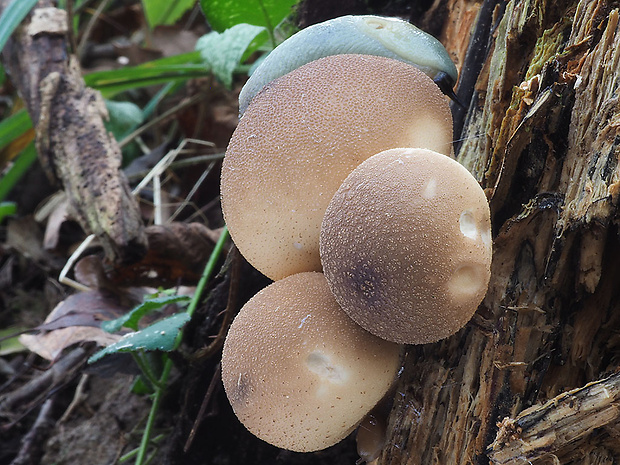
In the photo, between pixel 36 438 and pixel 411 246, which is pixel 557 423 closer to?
pixel 411 246

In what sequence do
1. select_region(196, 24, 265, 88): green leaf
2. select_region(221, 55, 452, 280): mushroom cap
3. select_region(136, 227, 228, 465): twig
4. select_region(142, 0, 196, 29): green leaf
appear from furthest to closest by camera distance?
select_region(142, 0, 196, 29): green leaf
select_region(196, 24, 265, 88): green leaf
select_region(136, 227, 228, 465): twig
select_region(221, 55, 452, 280): mushroom cap

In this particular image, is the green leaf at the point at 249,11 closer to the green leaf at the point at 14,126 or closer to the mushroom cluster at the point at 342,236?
the mushroom cluster at the point at 342,236

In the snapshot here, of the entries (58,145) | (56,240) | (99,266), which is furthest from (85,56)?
(99,266)

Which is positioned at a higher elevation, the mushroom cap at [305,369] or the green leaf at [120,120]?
the mushroom cap at [305,369]

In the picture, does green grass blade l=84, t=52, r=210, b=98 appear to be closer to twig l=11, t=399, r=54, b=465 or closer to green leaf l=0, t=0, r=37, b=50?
green leaf l=0, t=0, r=37, b=50

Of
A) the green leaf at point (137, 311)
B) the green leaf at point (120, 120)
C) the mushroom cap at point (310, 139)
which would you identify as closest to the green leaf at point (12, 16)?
the green leaf at point (120, 120)

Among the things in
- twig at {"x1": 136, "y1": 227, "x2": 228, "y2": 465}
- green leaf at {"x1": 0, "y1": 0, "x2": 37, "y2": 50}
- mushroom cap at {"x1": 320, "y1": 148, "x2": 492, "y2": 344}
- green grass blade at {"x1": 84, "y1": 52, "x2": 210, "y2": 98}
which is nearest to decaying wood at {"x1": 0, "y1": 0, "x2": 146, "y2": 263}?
green leaf at {"x1": 0, "y1": 0, "x2": 37, "y2": 50}

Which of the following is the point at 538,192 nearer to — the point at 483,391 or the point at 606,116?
the point at 606,116
